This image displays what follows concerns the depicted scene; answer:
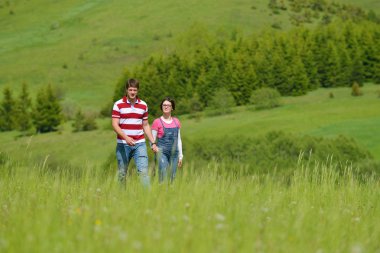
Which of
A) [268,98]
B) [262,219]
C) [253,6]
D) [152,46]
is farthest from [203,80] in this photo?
[262,219]

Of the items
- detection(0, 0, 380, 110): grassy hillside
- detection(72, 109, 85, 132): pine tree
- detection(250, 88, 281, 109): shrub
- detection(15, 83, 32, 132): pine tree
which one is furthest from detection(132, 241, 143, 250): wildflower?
detection(0, 0, 380, 110): grassy hillside

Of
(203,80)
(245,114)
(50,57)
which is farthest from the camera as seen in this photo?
(50,57)

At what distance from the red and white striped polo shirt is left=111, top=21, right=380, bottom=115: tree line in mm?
89228

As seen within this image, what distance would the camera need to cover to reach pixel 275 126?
80.1m

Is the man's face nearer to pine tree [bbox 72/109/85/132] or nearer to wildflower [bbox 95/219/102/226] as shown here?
wildflower [bbox 95/219/102/226]

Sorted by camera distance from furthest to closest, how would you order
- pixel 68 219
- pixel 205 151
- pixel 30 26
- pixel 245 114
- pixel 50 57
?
pixel 30 26 → pixel 50 57 → pixel 245 114 → pixel 205 151 → pixel 68 219

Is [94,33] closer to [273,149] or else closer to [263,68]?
[263,68]

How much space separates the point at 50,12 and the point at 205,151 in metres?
117

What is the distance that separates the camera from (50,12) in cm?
16962

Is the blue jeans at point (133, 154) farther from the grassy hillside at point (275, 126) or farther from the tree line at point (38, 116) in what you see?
the tree line at point (38, 116)

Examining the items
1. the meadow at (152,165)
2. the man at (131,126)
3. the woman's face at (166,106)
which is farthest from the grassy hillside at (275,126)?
the man at (131,126)

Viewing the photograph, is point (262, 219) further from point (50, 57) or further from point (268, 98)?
point (50, 57)

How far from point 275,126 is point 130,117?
70.5 m

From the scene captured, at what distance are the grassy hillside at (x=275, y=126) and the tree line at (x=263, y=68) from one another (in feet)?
19.4
